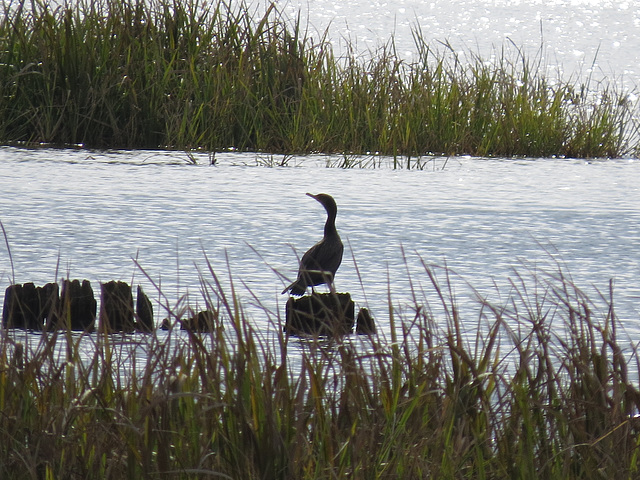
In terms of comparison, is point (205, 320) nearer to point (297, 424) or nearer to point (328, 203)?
point (297, 424)

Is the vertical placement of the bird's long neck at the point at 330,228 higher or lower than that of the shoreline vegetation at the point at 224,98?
lower

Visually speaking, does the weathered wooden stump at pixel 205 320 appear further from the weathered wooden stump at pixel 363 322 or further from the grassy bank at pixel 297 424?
the weathered wooden stump at pixel 363 322

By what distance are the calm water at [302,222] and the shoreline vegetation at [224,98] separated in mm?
486

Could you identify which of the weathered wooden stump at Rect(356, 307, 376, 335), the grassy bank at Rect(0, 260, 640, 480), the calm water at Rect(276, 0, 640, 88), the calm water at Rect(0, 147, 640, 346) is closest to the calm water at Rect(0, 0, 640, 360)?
the calm water at Rect(0, 147, 640, 346)

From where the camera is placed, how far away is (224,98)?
896 centimetres

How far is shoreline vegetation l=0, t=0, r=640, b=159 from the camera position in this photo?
8.76 m

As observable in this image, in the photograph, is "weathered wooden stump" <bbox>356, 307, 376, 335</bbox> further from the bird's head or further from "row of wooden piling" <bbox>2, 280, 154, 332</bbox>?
the bird's head

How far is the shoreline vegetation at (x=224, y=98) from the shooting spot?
876 centimetres

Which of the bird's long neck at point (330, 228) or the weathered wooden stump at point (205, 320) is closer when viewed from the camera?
the weathered wooden stump at point (205, 320)

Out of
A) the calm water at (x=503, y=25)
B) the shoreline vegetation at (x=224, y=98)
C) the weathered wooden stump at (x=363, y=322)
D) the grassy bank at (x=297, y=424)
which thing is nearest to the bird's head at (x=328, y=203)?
the weathered wooden stump at (x=363, y=322)

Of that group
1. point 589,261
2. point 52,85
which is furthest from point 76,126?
point 589,261

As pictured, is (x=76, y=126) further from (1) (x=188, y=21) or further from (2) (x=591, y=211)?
(2) (x=591, y=211)

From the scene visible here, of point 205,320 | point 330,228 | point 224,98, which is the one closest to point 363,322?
point 205,320

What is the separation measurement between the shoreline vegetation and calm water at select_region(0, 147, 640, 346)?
486 millimetres
